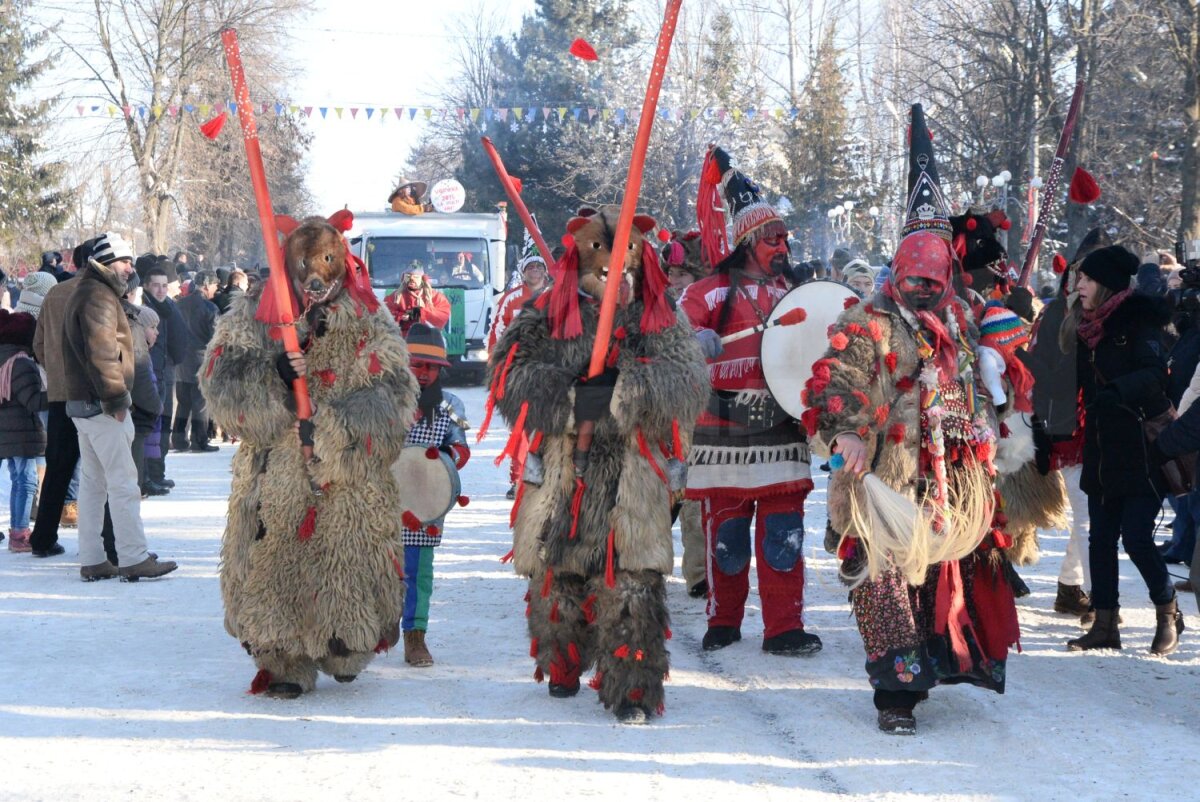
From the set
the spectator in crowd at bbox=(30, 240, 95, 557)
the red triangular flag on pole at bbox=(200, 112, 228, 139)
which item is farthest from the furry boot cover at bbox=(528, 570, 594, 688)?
the spectator in crowd at bbox=(30, 240, 95, 557)

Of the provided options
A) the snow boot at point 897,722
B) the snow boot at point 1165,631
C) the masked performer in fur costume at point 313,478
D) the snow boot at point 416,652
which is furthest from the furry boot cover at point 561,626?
the snow boot at point 1165,631

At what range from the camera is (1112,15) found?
2381 cm

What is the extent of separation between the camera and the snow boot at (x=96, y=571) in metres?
8.77

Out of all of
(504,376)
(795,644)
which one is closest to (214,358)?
(504,376)

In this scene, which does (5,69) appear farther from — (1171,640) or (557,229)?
(1171,640)

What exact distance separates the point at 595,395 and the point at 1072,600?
340 cm

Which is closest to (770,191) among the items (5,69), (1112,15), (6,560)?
(1112,15)

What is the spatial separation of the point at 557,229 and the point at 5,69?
16.9 m

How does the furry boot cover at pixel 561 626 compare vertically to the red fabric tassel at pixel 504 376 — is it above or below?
below

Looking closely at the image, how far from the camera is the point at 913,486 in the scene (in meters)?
5.64

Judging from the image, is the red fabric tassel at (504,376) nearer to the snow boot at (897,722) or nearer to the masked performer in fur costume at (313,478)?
the masked performer in fur costume at (313,478)

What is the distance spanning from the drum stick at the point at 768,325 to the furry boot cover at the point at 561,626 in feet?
5.50

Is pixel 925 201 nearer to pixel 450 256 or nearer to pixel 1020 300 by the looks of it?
pixel 1020 300

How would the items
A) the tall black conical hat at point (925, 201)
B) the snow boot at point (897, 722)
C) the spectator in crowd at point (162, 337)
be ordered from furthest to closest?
the spectator in crowd at point (162, 337) → the tall black conical hat at point (925, 201) → the snow boot at point (897, 722)
